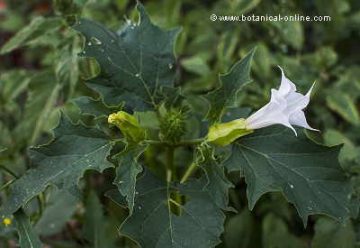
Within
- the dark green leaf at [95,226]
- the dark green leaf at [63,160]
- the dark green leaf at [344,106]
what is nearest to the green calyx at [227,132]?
the dark green leaf at [63,160]

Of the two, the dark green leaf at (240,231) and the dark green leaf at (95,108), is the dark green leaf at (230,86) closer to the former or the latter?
the dark green leaf at (95,108)

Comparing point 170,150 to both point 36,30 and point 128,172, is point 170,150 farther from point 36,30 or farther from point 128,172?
point 36,30

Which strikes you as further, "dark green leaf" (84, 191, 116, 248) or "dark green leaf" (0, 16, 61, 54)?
"dark green leaf" (0, 16, 61, 54)

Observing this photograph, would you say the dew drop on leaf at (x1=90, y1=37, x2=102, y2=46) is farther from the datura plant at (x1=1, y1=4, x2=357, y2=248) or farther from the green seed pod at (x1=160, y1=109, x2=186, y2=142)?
the green seed pod at (x1=160, y1=109, x2=186, y2=142)

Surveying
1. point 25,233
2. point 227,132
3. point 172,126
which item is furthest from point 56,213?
point 227,132

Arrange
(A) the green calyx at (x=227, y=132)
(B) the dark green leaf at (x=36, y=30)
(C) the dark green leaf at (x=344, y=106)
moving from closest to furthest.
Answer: (A) the green calyx at (x=227, y=132), (B) the dark green leaf at (x=36, y=30), (C) the dark green leaf at (x=344, y=106)

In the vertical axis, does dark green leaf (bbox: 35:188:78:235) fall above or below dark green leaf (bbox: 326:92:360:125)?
below

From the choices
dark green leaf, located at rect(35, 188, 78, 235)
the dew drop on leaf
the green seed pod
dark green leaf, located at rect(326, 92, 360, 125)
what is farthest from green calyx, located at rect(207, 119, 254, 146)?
dark green leaf, located at rect(326, 92, 360, 125)

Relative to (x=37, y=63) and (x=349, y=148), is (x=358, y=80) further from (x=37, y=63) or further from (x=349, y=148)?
(x=37, y=63)
